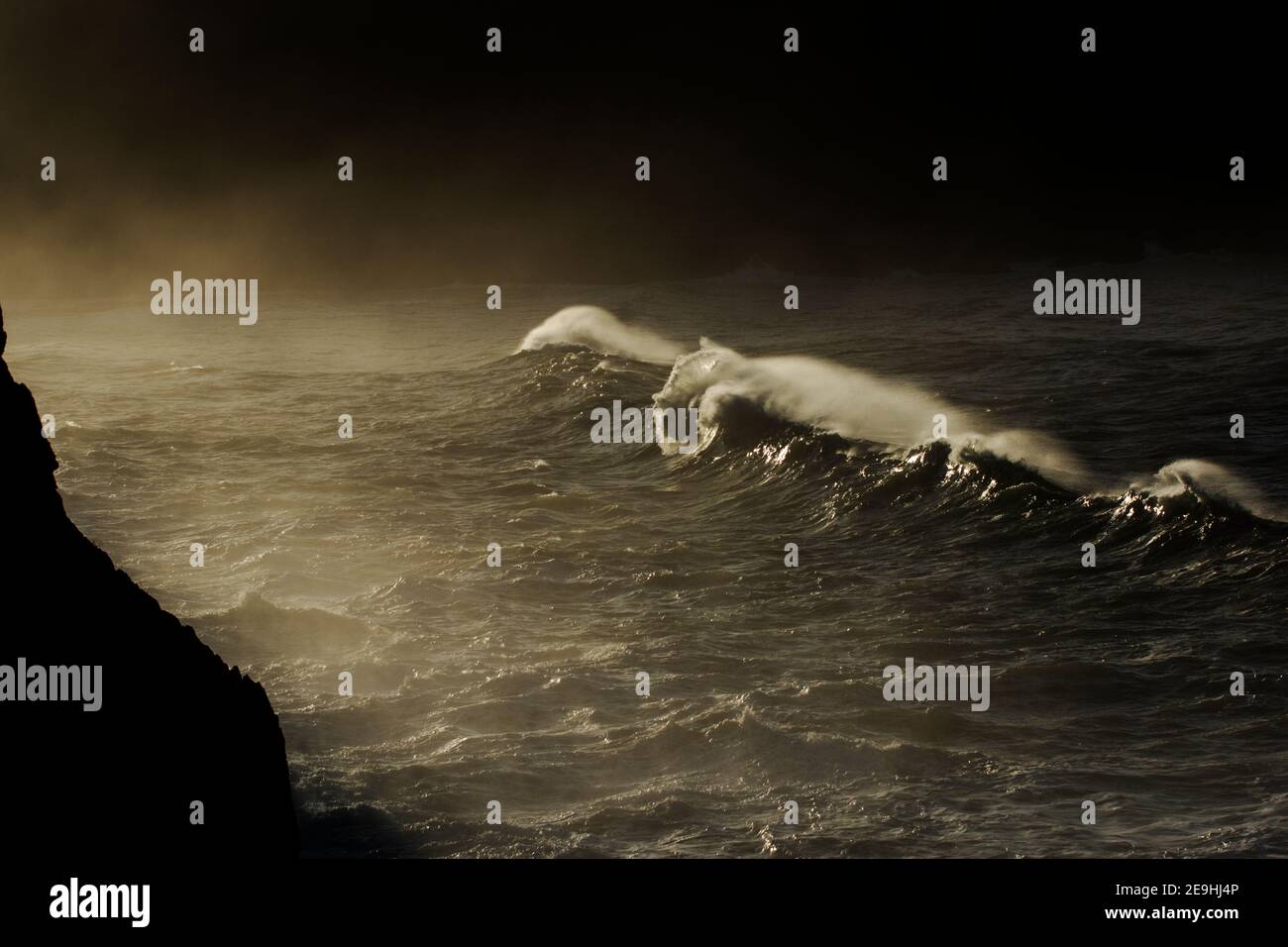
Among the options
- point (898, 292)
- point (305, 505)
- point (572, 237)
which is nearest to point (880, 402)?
point (305, 505)

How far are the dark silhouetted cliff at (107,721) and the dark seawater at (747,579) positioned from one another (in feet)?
6.23

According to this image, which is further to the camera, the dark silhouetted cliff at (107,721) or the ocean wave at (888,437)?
the ocean wave at (888,437)

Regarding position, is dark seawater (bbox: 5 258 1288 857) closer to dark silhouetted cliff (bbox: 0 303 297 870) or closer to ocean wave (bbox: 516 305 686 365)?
ocean wave (bbox: 516 305 686 365)

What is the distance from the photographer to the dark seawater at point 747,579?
9375mm

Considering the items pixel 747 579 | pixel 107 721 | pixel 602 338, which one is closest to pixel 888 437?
pixel 747 579

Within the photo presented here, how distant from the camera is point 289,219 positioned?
1951 inches

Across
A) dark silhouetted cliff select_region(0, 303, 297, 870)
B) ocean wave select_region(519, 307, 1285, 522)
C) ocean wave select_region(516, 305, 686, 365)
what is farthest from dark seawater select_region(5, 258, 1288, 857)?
dark silhouetted cliff select_region(0, 303, 297, 870)

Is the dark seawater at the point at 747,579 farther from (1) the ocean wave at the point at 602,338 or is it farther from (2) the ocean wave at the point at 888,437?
(1) the ocean wave at the point at 602,338

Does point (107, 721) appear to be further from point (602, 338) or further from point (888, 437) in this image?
point (602, 338)

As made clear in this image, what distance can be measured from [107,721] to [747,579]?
8.42 meters

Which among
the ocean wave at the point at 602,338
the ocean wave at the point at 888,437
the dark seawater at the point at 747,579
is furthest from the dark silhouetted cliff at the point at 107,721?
the ocean wave at the point at 602,338

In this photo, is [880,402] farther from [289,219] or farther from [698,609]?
[289,219]
